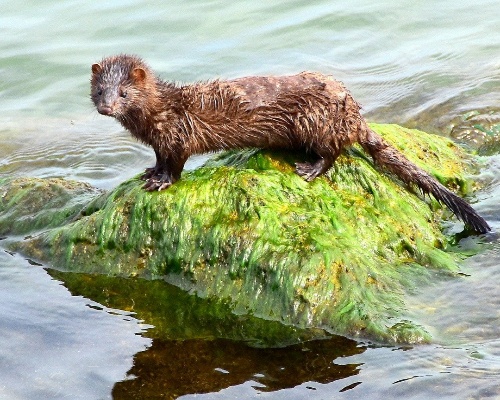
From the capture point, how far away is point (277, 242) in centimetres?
600

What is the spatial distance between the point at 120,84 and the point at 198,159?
11.0 feet

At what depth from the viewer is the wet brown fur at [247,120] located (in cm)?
662

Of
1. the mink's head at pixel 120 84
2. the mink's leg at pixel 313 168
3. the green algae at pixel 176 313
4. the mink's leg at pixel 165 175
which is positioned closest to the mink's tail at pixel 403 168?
the mink's leg at pixel 313 168

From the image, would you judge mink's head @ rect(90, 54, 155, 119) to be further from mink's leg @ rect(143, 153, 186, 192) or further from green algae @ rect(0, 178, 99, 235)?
green algae @ rect(0, 178, 99, 235)

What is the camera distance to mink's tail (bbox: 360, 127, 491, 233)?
7020 mm

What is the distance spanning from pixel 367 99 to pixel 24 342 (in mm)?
7331

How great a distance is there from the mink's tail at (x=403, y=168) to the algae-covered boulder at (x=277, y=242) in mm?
102

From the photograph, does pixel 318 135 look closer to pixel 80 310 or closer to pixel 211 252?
pixel 211 252

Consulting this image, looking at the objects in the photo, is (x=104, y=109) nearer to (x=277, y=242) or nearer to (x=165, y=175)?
(x=165, y=175)

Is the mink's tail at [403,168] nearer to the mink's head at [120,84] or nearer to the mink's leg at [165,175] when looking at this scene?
the mink's leg at [165,175]

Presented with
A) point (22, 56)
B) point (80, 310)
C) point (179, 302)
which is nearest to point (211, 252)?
point (179, 302)

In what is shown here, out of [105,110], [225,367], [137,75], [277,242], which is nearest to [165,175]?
[105,110]

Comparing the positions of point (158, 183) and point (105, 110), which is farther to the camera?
point (158, 183)

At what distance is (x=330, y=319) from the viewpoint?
18.1 feet
